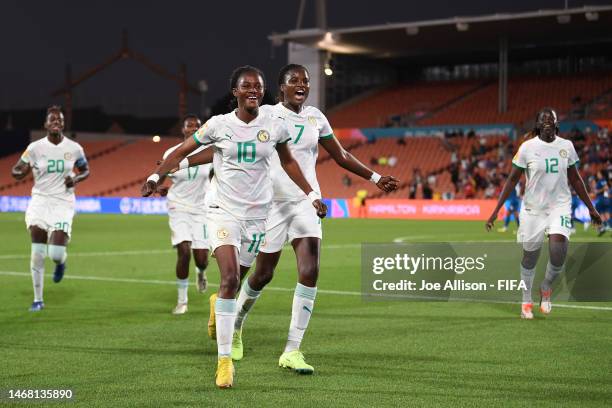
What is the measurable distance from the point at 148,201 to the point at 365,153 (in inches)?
498

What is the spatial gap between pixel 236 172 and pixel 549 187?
4679 mm

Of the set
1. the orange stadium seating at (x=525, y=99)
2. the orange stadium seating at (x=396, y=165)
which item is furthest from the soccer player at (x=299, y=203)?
the orange stadium seating at (x=525, y=99)

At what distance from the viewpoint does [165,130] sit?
9919 centimetres

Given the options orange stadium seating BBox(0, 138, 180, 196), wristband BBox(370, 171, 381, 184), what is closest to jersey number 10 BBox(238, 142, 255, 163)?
wristband BBox(370, 171, 381, 184)

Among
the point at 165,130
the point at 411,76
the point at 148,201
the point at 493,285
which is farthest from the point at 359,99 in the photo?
the point at 493,285

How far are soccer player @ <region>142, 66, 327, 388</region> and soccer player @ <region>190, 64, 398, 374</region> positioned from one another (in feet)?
1.30

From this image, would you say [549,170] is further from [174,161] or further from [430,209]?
[430,209]

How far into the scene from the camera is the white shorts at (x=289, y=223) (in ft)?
24.8

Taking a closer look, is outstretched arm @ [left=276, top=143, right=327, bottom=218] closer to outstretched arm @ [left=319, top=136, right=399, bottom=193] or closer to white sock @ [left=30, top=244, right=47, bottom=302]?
outstretched arm @ [left=319, top=136, right=399, bottom=193]

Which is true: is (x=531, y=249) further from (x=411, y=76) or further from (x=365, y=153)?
(x=411, y=76)

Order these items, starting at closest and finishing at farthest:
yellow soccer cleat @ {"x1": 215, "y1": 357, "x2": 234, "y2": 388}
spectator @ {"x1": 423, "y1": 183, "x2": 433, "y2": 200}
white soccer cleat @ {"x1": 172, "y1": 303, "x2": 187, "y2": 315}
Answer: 1. yellow soccer cleat @ {"x1": 215, "y1": 357, "x2": 234, "y2": 388}
2. white soccer cleat @ {"x1": 172, "y1": 303, "x2": 187, "y2": 315}
3. spectator @ {"x1": 423, "y1": 183, "x2": 433, "y2": 200}

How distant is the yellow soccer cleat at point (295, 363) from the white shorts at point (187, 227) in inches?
165

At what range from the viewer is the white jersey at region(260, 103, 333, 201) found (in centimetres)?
762

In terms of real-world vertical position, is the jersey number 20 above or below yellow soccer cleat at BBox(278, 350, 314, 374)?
above
